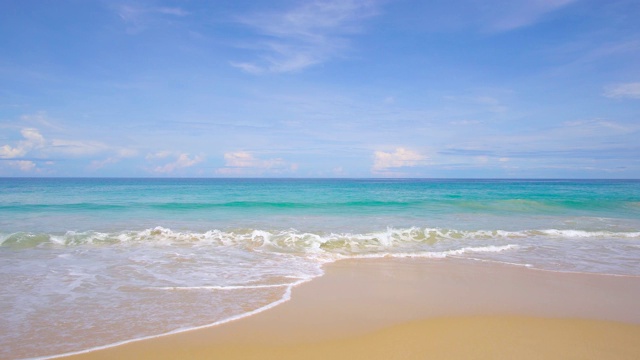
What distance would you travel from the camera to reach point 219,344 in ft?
13.5

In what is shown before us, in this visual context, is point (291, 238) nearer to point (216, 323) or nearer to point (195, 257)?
point (195, 257)

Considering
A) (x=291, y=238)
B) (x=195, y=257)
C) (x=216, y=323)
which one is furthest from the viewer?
(x=291, y=238)

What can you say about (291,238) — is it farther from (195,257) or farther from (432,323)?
(432,323)

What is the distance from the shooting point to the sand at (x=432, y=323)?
392 centimetres

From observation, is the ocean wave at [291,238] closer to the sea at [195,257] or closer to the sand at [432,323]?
the sea at [195,257]

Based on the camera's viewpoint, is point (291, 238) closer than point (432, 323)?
No

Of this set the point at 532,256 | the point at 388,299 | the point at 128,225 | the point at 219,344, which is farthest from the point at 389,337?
the point at 128,225

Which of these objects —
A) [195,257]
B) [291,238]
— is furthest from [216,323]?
[291,238]

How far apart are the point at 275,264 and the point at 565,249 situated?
804 cm

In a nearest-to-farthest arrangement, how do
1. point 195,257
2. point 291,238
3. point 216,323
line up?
point 216,323, point 195,257, point 291,238

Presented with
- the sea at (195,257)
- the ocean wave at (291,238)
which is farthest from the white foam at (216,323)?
the ocean wave at (291,238)

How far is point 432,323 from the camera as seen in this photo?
15.6ft

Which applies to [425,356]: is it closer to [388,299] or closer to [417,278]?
[388,299]

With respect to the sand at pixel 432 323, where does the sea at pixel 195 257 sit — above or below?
below
